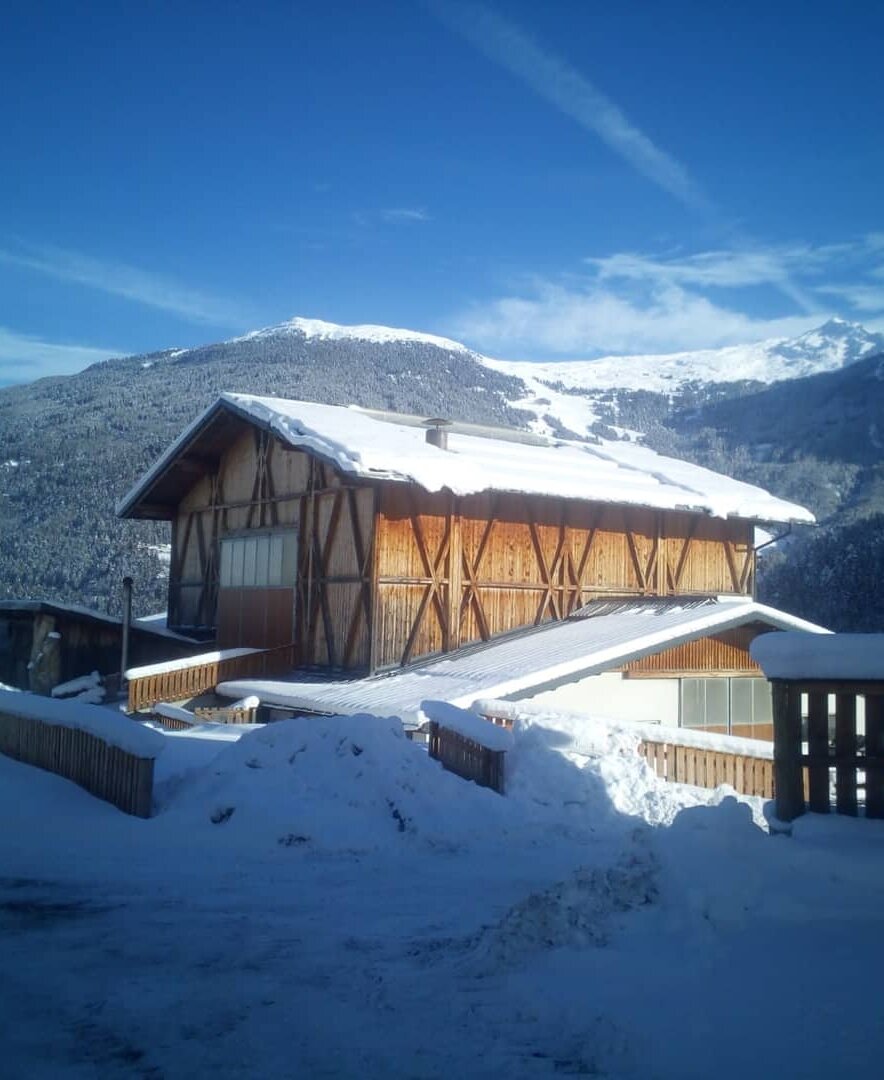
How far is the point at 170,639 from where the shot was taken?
25719 millimetres

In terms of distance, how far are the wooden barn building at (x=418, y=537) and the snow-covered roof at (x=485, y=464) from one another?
0.06 m

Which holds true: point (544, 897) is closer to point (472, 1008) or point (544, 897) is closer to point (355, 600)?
point (472, 1008)

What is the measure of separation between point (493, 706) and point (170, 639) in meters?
13.9

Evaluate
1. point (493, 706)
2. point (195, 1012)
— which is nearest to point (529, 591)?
point (493, 706)

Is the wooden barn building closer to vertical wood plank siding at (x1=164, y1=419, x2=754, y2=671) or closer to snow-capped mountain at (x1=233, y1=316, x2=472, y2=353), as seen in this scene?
vertical wood plank siding at (x1=164, y1=419, x2=754, y2=671)

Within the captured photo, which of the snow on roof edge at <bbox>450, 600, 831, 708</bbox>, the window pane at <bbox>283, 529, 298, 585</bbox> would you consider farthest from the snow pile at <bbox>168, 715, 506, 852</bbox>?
the window pane at <bbox>283, 529, 298, 585</bbox>

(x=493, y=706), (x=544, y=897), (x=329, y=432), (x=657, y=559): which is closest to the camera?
(x=544, y=897)

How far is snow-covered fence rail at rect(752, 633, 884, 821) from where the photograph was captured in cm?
655

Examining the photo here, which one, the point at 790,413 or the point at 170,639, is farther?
the point at 790,413

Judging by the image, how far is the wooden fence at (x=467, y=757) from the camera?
1072cm

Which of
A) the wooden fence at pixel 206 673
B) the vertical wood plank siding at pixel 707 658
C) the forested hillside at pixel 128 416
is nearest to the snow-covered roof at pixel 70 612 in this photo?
the wooden fence at pixel 206 673

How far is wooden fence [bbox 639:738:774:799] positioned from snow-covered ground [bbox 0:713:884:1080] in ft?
10.5

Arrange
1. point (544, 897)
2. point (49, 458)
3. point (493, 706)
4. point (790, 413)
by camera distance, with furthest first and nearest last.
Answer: point (790, 413), point (49, 458), point (493, 706), point (544, 897)

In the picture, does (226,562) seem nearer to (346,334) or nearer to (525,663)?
(525,663)
